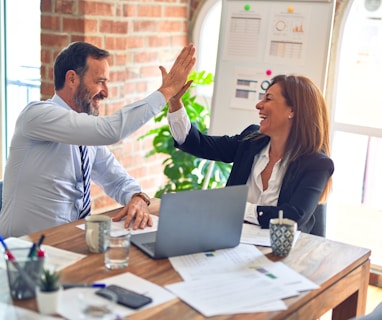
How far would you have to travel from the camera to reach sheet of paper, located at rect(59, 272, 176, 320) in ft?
4.68

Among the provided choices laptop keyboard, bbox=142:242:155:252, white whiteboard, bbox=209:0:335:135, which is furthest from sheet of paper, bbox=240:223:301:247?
white whiteboard, bbox=209:0:335:135

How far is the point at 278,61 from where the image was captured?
327 centimetres

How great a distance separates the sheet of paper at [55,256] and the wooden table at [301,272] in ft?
0.08

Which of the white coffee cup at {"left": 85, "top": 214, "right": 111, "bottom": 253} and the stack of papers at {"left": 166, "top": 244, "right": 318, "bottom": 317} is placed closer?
the stack of papers at {"left": 166, "top": 244, "right": 318, "bottom": 317}

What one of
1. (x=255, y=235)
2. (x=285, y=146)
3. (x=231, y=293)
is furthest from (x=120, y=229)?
(x=285, y=146)

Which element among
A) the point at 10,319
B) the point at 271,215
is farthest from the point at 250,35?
the point at 10,319

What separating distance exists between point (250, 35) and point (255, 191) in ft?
3.82

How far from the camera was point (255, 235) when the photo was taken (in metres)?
2.10

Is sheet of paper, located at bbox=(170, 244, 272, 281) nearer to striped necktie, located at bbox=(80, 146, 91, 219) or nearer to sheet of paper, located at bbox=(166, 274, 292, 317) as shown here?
sheet of paper, located at bbox=(166, 274, 292, 317)

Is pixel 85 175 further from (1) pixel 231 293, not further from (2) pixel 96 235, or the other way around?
(1) pixel 231 293

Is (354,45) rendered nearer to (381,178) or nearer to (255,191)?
(381,178)

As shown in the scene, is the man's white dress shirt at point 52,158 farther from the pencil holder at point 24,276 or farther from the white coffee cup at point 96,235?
the pencil holder at point 24,276

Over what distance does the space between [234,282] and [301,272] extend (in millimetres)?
246

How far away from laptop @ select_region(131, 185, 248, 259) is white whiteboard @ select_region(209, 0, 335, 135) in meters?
1.47
